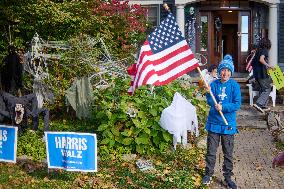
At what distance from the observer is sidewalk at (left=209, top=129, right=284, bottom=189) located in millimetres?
7688

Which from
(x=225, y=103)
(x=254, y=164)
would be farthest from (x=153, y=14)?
(x=225, y=103)

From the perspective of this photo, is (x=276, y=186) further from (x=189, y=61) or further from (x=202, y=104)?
(x=202, y=104)

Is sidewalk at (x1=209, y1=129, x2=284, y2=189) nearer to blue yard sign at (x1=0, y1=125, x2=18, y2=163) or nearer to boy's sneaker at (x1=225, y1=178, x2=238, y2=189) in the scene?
boy's sneaker at (x1=225, y1=178, x2=238, y2=189)

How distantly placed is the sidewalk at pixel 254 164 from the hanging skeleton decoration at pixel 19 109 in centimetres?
335

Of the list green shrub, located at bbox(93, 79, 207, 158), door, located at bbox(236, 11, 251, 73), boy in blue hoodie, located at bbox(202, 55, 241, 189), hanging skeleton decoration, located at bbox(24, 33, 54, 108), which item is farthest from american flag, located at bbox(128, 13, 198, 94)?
door, located at bbox(236, 11, 251, 73)

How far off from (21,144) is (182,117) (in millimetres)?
2775

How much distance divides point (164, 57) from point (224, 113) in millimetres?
1115

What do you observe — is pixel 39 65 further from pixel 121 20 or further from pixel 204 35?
pixel 204 35

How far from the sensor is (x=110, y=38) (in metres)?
14.8

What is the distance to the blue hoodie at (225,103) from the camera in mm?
7238

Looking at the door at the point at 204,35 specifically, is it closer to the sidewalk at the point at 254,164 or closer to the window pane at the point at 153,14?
the window pane at the point at 153,14

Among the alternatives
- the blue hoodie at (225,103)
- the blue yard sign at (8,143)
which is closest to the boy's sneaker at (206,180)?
the blue hoodie at (225,103)

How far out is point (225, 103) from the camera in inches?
286

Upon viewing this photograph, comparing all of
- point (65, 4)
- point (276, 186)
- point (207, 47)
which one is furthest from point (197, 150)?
point (207, 47)
